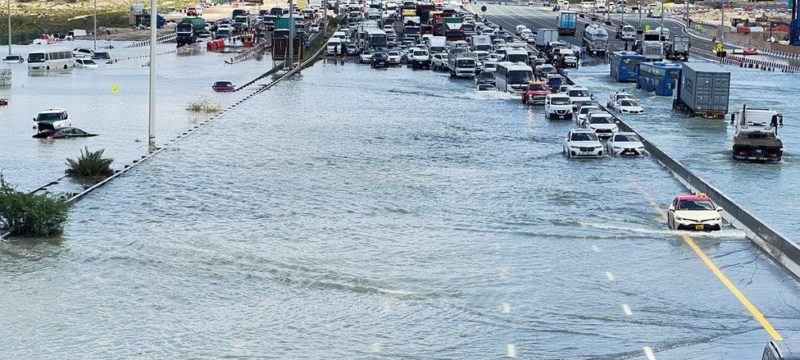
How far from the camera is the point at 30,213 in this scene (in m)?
44.9

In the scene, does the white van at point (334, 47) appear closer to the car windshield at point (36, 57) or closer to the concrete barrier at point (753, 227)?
the car windshield at point (36, 57)

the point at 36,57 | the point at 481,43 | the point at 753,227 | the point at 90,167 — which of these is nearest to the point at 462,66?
the point at 481,43

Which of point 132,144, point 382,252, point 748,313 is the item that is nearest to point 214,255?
point 382,252

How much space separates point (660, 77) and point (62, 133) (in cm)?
4891

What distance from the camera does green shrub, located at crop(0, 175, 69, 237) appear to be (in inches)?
1773

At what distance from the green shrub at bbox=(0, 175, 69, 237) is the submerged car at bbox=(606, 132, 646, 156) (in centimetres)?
3084

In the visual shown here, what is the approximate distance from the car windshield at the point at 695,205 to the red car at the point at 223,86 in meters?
62.8

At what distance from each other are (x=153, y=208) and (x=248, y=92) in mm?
54250

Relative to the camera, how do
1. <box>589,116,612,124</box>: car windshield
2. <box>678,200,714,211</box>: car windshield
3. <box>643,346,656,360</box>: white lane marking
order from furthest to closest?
<box>589,116,612,124</box>: car windshield
<box>678,200,714,211</box>: car windshield
<box>643,346,656,360</box>: white lane marking

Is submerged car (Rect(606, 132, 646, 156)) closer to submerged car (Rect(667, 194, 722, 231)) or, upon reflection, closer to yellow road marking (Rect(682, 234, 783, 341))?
submerged car (Rect(667, 194, 722, 231))

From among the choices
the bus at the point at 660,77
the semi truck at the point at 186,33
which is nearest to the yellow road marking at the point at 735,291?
the bus at the point at 660,77

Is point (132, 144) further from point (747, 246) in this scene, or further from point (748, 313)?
point (748, 313)

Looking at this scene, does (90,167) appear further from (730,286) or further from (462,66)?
(462,66)

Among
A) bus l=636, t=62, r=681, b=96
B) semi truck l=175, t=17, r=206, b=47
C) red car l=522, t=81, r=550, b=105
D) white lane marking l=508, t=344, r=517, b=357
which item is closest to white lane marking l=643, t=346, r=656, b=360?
white lane marking l=508, t=344, r=517, b=357
